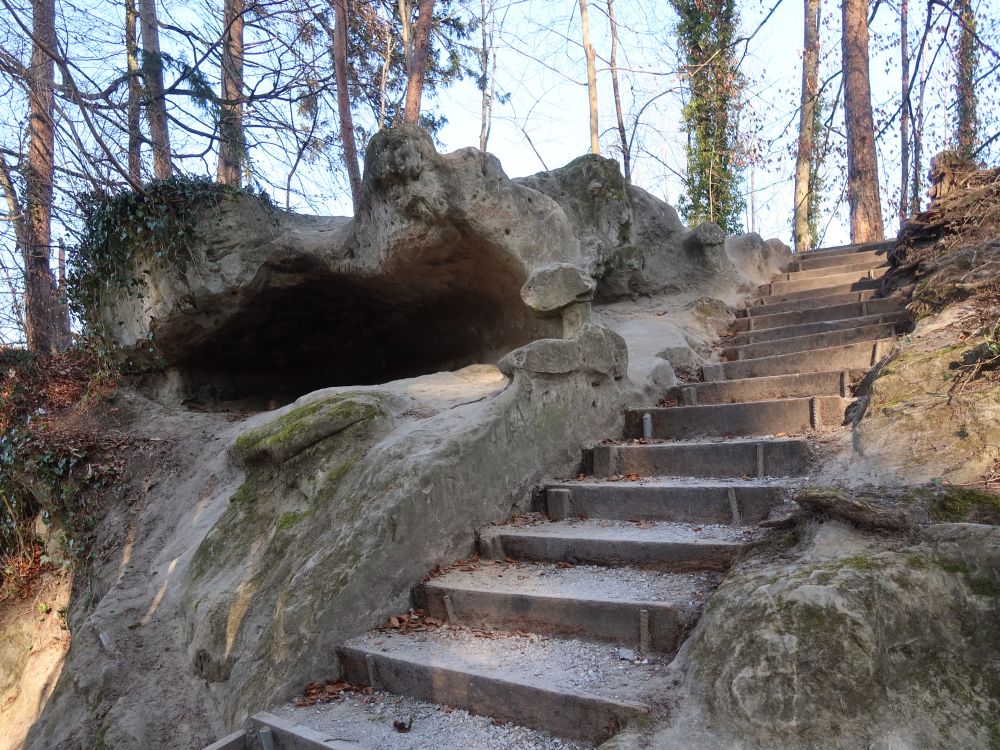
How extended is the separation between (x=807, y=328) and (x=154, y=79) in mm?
8988

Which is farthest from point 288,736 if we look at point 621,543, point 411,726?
point 621,543

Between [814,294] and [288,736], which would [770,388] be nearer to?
[814,294]

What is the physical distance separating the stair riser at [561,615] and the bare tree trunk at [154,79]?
6.74m

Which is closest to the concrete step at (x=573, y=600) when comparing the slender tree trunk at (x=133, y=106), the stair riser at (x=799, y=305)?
the slender tree trunk at (x=133, y=106)

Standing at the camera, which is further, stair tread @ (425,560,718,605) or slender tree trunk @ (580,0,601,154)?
slender tree trunk @ (580,0,601,154)

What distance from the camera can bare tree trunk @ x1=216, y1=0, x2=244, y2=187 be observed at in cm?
814

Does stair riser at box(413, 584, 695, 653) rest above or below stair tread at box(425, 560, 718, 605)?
below

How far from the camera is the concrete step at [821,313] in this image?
6.13m

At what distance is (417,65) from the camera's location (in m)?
9.71

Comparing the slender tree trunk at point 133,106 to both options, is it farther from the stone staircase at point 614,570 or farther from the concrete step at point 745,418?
the concrete step at point 745,418

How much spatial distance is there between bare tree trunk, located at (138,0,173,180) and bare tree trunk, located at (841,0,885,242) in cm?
1010

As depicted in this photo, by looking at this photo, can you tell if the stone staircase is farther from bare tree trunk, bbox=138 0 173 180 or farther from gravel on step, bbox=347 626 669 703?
bare tree trunk, bbox=138 0 173 180

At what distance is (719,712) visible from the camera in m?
2.02

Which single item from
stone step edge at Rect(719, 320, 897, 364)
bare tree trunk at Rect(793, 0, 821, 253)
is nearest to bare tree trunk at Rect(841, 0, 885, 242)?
bare tree trunk at Rect(793, 0, 821, 253)
